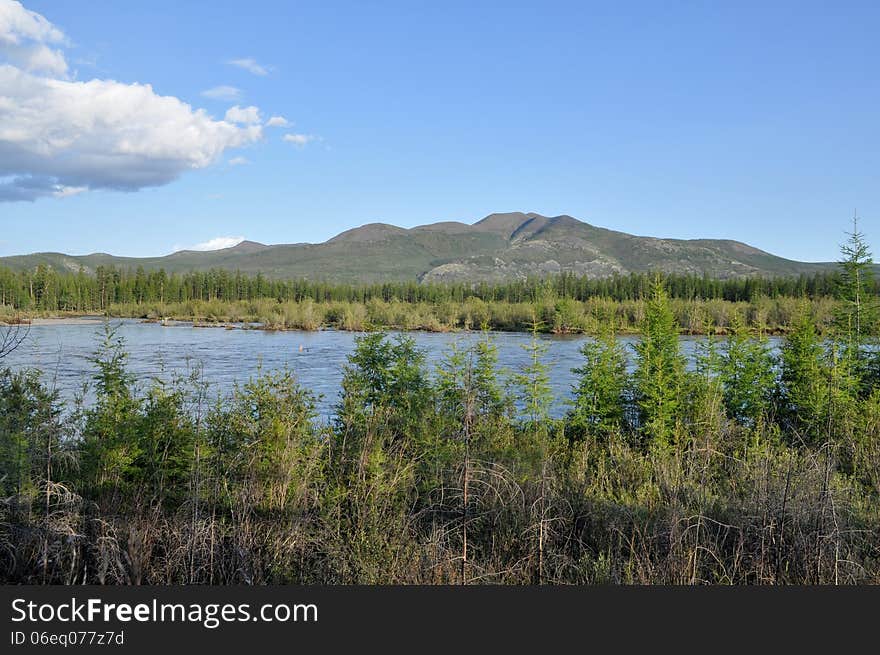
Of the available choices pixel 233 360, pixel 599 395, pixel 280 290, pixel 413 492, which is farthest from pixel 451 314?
pixel 413 492

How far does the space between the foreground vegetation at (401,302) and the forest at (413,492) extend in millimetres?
40838

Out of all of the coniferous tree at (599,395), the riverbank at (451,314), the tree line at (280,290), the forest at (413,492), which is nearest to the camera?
the forest at (413,492)

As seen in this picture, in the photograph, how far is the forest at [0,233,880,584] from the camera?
587 cm

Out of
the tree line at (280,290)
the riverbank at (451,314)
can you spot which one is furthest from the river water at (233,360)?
the tree line at (280,290)

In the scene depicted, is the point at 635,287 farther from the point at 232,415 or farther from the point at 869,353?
the point at 232,415

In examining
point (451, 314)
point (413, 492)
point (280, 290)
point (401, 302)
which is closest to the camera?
point (413, 492)

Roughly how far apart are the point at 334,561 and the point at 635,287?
119025mm

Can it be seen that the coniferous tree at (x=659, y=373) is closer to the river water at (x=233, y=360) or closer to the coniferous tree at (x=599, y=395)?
the coniferous tree at (x=599, y=395)

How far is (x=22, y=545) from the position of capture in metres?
6.09

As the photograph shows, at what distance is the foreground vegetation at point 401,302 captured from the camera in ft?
241

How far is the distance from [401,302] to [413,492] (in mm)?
100972

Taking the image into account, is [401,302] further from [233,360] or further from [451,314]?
[233,360]

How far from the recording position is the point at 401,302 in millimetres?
109188

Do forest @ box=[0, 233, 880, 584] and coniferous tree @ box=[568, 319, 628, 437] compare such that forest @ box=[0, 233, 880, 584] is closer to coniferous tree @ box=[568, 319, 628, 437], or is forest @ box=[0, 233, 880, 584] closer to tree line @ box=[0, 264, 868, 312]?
coniferous tree @ box=[568, 319, 628, 437]
